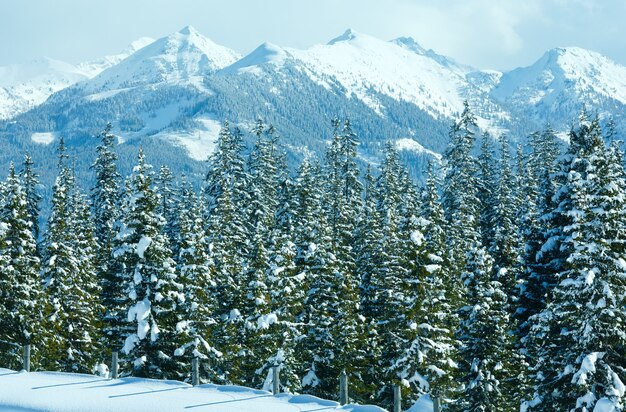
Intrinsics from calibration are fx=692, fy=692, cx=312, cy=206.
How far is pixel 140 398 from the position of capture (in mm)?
24062

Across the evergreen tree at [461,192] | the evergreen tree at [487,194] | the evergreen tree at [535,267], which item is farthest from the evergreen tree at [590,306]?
the evergreen tree at [487,194]

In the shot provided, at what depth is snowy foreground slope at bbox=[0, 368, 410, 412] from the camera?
22750mm

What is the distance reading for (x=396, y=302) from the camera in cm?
3803

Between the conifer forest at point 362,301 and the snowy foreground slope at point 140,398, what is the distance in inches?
359

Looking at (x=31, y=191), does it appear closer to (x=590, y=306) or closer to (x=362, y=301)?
(x=362, y=301)

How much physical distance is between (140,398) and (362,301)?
28.7m

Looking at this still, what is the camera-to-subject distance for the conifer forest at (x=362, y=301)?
85.7 ft

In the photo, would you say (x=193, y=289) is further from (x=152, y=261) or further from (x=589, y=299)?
(x=589, y=299)


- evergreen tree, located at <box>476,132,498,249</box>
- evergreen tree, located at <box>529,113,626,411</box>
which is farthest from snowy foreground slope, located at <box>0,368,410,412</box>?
evergreen tree, located at <box>476,132,498,249</box>

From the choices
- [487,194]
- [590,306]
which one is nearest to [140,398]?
[590,306]

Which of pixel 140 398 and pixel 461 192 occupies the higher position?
pixel 461 192

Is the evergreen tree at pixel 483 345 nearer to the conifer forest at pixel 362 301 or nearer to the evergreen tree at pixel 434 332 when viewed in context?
the conifer forest at pixel 362 301

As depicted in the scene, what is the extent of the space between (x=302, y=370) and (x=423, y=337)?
8165 millimetres

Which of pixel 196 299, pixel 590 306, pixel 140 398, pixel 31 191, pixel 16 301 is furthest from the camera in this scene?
pixel 31 191
